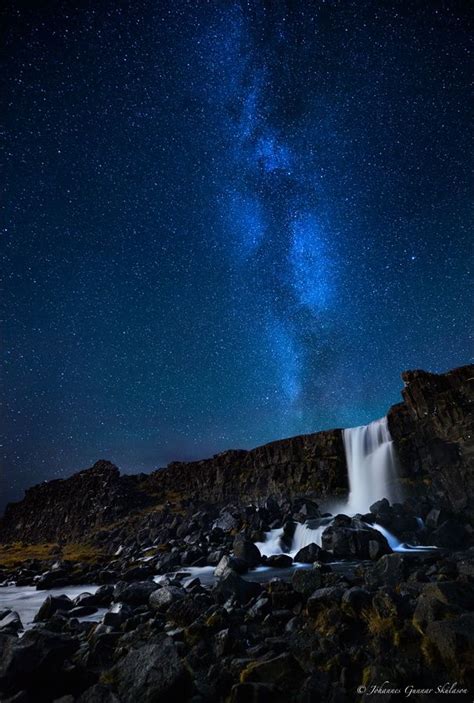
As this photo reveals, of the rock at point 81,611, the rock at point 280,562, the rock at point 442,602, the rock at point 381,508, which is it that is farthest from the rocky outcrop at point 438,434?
the rock at point 81,611

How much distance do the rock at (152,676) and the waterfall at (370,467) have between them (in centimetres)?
3522

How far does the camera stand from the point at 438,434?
3181 cm

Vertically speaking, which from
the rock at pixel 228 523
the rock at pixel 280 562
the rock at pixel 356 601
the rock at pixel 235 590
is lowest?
the rock at pixel 280 562

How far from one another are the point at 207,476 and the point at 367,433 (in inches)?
1626

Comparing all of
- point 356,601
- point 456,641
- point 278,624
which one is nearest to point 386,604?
point 356,601

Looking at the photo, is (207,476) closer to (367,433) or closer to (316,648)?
(367,433)

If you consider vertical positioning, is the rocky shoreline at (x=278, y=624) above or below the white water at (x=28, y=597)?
above

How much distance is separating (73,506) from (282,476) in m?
69.4

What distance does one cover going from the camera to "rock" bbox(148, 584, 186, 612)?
11.0 metres

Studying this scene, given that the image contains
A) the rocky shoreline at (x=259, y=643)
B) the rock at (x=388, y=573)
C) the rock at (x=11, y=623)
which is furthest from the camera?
the rock at (x=11, y=623)

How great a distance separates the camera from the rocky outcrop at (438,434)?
28344 mm

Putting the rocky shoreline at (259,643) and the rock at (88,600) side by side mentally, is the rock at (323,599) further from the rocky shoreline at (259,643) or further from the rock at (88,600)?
the rock at (88,600)

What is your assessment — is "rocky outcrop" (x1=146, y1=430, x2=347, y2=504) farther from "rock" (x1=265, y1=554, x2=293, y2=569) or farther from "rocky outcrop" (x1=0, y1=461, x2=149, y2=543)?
"rock" (x1=265, y1=554, x2=293, y2=569)

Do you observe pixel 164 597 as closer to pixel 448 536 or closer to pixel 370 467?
pixel 448 536
